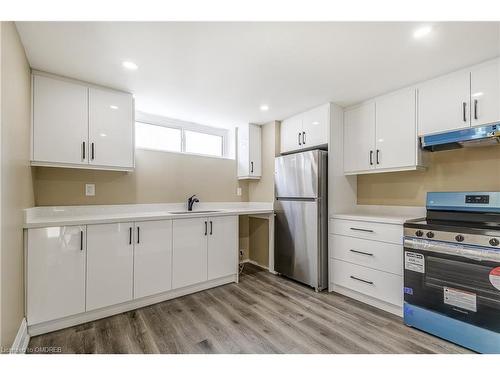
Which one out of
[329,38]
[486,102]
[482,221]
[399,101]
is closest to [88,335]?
[329,38]

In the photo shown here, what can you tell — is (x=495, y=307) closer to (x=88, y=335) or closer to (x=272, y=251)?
(x=272, y=251)

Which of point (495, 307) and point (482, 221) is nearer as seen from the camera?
point (495, 307)

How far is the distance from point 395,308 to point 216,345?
1676 mm

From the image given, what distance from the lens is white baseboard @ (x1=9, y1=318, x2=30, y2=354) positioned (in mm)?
1507

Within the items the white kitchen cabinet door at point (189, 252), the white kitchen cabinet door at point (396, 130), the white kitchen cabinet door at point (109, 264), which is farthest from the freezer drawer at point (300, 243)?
A: the white kitchen cabinet door at point (109, 264)

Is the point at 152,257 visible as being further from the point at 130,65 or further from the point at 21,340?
the point at 130,65

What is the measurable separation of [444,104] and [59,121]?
3.49 meters

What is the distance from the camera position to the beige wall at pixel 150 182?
237 centimetres

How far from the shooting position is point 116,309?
2.19 metres

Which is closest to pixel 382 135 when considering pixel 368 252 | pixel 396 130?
pixel 396 130

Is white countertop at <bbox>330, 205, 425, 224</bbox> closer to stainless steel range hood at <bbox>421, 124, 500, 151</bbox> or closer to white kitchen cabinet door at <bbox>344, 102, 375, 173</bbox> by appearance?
white kitchen cabinet door at <bbox>344, 102, 375, 173</bbox>

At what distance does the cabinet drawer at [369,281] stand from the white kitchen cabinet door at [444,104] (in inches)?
56.3

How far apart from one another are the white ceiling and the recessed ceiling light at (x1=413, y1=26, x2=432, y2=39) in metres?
0.04
